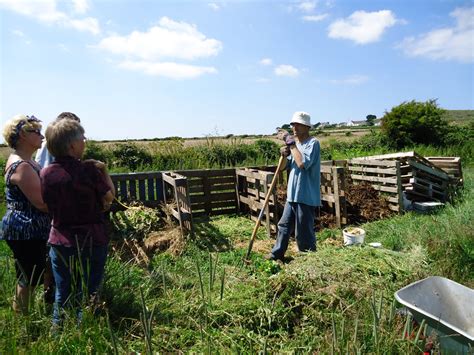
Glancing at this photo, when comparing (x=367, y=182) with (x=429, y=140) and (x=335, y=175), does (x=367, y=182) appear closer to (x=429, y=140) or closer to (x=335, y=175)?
(x=335, y=175)

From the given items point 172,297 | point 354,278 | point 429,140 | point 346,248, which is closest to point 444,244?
point 346,248

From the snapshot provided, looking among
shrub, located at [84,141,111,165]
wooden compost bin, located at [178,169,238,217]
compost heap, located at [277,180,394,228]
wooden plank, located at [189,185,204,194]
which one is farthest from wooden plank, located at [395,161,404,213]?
shrub, located at [84,141,111,165]

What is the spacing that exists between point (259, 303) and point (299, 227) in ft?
5.41

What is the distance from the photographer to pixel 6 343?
5.57 ft

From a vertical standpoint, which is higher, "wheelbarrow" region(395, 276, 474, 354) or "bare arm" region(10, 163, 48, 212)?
"bare arm" region(10, 163, 48, 212)

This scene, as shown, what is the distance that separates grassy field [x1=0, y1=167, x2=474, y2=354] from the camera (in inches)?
73.4

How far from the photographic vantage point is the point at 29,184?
2.67 m

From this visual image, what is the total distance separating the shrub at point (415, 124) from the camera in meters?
18.9

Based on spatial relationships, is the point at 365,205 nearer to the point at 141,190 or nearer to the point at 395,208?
the point at 395,208

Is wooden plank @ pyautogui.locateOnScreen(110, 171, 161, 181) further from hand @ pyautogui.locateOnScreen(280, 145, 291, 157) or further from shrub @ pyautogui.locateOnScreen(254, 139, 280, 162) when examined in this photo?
shrub @ pyautogui.locateOnScreen(254, 139, 280, 162)

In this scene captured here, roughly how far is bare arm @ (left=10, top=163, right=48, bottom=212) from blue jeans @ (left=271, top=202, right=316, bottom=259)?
116 inches

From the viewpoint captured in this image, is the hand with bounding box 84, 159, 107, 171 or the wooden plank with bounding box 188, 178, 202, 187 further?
the wooden plank with bounding box 188, 178, 202, 187

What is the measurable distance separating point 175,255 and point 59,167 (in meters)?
3.02

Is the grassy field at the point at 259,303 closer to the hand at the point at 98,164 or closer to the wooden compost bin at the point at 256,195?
the hand at the point at 98,164
